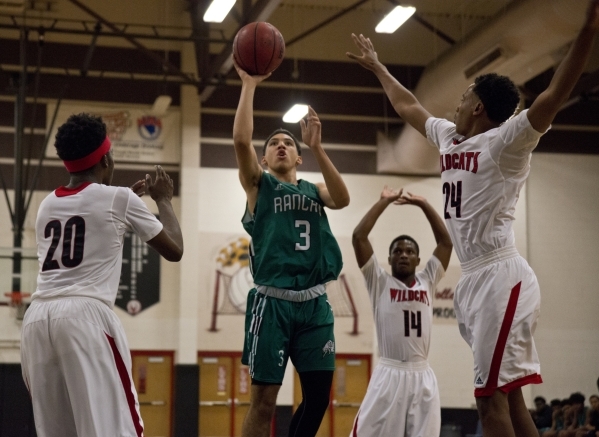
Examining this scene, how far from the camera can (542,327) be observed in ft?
61.9

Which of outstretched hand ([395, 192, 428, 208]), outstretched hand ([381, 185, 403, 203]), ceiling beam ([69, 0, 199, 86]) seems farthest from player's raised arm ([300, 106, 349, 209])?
ceiling beam ([69, 0, 199, 86])

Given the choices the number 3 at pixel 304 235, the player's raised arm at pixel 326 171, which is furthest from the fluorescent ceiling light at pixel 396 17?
the number 3 at pixel 304 235

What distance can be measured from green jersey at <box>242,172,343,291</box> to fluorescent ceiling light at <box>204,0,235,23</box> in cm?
→ 768

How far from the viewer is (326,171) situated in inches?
235

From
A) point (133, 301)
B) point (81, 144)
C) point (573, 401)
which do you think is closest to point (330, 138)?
point (133, 301)

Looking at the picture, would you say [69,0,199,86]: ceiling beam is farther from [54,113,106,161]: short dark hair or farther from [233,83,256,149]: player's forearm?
[54,113,106,161]: short dark hair

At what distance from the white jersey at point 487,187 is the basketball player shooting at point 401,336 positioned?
2195 mm

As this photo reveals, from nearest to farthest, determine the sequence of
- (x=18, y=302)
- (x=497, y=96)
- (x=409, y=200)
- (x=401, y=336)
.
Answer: (x=497, y=96), (x=409, y=200), (x=401, y=336), (x=18, y=302)

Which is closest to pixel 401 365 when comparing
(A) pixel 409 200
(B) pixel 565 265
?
(A) pixel 409 200

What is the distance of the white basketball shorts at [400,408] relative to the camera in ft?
23.3

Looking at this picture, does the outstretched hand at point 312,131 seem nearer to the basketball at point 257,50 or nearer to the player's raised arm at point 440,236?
the basketball at point 257,50

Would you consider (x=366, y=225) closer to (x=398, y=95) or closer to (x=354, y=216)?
(x=398, y=95)

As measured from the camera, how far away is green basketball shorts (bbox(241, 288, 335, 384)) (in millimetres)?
5582

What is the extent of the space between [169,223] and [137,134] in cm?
1401
